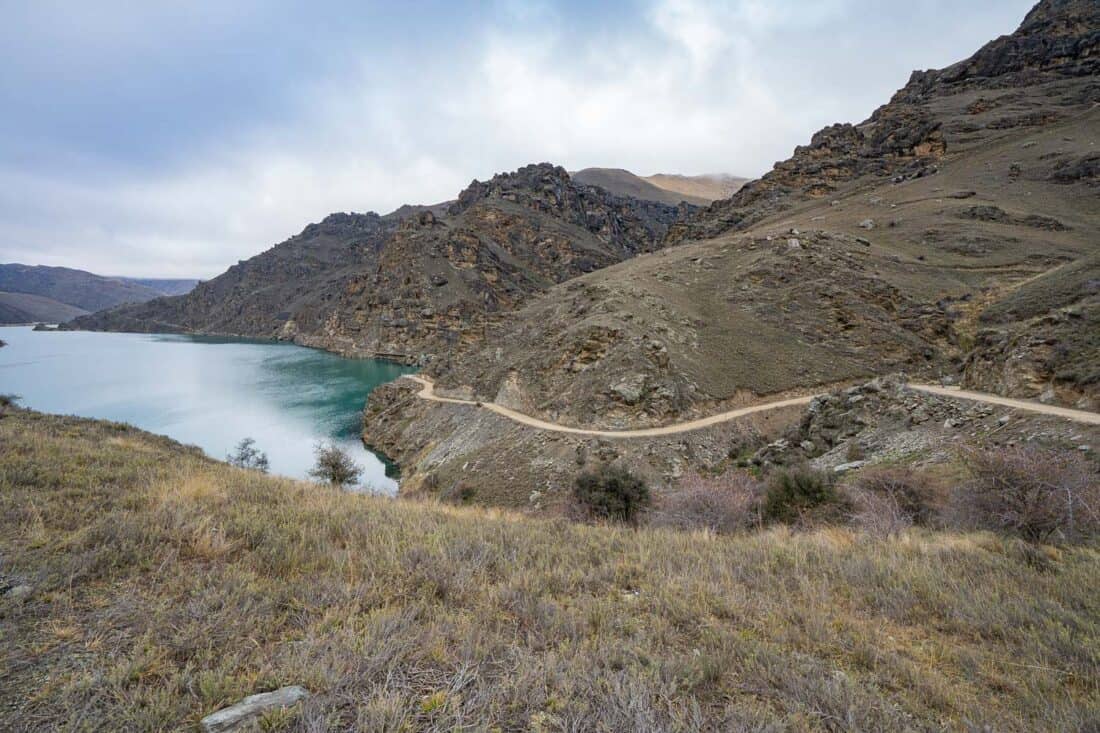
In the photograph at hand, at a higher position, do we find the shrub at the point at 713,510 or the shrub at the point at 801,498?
the shrub at the point at 801,498

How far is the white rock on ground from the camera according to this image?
85.9 inches

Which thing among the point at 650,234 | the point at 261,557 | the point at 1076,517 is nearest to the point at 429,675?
the point at 261,557

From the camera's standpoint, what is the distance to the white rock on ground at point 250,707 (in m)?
2.18

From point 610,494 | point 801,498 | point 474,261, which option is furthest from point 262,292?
point 801,498

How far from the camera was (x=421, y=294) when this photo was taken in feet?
302

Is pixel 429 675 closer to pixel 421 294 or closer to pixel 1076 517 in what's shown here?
pixel 1076 517

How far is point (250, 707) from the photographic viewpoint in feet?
7.54

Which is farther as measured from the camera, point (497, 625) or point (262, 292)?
point (262, 292)

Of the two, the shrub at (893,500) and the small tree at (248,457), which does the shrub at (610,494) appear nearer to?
the shrub at (893,500)

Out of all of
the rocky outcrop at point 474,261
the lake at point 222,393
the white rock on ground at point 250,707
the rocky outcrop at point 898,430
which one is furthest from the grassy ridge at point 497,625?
the rocky outcrop at point 474,261

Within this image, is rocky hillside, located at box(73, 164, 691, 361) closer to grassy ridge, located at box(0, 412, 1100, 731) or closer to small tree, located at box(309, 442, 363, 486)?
small tree, located at box(309, 442, 363, 486)

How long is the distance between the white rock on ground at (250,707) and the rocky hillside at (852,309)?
62.8ft

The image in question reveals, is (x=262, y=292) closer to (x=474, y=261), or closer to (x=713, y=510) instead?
(x=474, y=261)

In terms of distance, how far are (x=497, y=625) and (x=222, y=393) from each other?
223ft
